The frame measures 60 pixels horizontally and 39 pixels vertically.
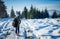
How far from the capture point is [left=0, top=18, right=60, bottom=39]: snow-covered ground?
8.46 ft

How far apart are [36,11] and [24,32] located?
41cm

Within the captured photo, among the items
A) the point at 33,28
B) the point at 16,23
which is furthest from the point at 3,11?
the point at 33,28

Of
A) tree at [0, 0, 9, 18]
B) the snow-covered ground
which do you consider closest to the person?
→ the snow-covered ground

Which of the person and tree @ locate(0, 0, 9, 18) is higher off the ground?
tree @ locate(0, 0, 9, 18)

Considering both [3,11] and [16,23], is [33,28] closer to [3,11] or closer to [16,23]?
[16,23]

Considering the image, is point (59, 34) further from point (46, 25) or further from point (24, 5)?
point (24, 5)

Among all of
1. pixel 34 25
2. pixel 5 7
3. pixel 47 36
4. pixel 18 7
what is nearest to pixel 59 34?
pixel 47 36

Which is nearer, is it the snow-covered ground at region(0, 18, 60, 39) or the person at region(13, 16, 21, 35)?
the snow-covered ground at region(0, 18, 60, 39)

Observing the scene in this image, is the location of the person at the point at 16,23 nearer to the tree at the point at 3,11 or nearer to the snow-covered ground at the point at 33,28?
the snow-covered ground at the point at 33,28

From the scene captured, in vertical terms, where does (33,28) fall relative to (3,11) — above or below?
below

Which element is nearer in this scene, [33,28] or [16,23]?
[33,28]

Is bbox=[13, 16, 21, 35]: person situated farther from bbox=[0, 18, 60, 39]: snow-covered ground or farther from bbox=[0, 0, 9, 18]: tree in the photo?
bbox=[0, 0, 9, 18]: tree

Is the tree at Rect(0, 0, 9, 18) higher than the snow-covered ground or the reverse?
higher

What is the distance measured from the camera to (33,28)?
8.89 ft
